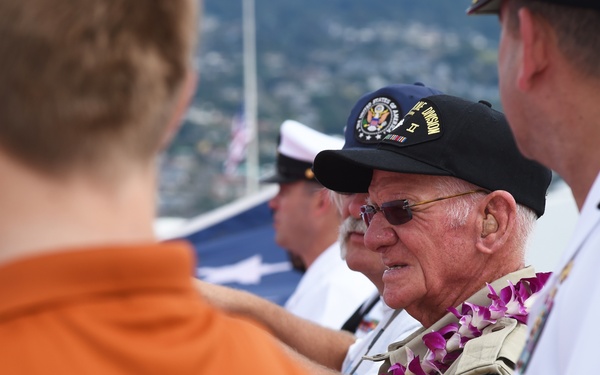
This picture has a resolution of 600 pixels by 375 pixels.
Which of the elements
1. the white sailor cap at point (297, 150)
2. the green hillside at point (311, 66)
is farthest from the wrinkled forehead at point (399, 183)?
the green hillside at point (311, 66)

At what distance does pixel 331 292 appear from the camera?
5.58 metres

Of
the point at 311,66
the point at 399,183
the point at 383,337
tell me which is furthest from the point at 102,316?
the point at 311,66

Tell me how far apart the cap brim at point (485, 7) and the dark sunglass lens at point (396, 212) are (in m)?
1.30

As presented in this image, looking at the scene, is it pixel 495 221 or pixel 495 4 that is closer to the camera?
pixel 495 4

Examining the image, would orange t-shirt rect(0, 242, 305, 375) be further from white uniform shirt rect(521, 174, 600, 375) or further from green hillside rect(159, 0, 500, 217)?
green hillside rect(159, 0, 500, 217)

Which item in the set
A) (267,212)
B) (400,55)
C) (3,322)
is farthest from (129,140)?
(400,55)

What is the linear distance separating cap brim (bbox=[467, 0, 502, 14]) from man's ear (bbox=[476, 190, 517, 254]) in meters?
1.19

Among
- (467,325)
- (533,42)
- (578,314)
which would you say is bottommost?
(467,325)

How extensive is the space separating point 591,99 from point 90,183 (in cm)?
94

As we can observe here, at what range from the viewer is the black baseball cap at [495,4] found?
5.83 feet

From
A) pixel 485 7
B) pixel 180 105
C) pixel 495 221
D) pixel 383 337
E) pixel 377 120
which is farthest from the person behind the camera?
pixel 377 120

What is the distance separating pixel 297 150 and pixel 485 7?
4549mm

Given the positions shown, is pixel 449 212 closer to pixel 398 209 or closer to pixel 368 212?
pixel 398 209

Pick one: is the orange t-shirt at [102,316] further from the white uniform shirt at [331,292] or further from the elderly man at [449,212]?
the white uniform shirt at [331,292]
